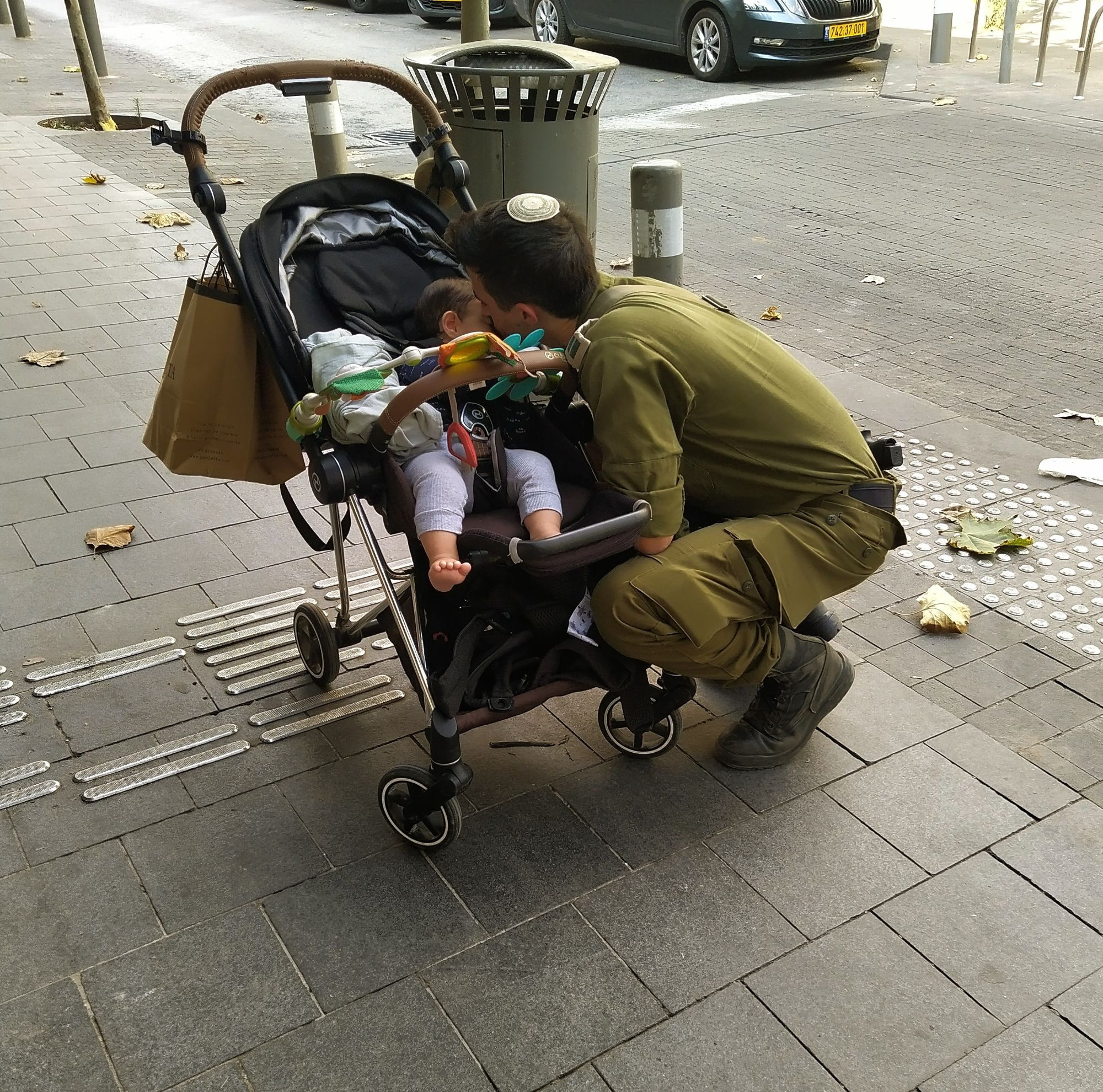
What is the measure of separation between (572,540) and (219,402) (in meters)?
1.20

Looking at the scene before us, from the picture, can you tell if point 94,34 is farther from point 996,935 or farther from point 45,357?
point 996,935

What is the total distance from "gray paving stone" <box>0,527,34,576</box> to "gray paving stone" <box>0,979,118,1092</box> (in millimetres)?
2057

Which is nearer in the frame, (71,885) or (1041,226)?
(71,885)

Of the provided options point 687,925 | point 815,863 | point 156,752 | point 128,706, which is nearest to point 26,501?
point 128,706

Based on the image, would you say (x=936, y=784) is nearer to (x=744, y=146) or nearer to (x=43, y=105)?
(x=744, y=146)

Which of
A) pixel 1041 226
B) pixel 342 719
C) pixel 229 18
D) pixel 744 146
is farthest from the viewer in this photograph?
pixel 229 18

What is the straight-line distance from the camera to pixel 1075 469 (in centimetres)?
519

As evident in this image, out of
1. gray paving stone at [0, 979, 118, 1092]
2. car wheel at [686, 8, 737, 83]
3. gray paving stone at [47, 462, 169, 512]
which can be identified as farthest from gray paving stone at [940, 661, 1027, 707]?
car wheel at [686, 8, 737, 83]

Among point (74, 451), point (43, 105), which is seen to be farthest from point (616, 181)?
point (43, 105)

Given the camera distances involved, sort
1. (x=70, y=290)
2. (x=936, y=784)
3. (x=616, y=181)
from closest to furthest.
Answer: (x=936, y=784), (x=70, y=290), (x=616, y=181)

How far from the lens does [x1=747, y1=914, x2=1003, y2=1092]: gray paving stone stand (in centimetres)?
253

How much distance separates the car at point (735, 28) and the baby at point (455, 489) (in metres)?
11.5

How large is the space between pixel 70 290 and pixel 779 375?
17.9 ft

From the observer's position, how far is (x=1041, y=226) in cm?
859
